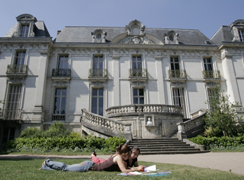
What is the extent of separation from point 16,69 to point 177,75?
14870mm

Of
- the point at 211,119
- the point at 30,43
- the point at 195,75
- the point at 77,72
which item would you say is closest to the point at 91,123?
the point at 77,72

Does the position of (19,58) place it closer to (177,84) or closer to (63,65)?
(63,65)

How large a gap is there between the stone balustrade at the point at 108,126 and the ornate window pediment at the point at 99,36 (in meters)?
8.84

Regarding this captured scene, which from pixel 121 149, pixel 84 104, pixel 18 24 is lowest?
pixel 121 149

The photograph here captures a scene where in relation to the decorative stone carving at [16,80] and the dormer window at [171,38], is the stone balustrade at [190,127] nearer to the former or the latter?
the dormer window at [171,38]

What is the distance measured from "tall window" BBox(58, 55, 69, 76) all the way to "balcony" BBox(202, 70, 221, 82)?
13.2m

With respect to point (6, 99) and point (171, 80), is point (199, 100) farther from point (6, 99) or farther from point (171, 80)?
point (6, 99)

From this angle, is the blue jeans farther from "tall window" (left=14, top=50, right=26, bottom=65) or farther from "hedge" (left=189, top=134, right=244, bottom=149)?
"tall window" (left=14, top=50, right=26, bottom=65)

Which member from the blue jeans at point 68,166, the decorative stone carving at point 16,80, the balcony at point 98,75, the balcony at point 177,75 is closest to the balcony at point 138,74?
the balcony at point 98,75

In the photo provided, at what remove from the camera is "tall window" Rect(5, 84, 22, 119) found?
15.7 m

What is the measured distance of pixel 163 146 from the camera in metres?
10.4

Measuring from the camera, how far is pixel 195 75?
1842 cm

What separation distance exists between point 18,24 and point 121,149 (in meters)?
18.7

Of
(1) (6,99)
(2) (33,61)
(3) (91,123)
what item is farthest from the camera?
(2) (33,61)
